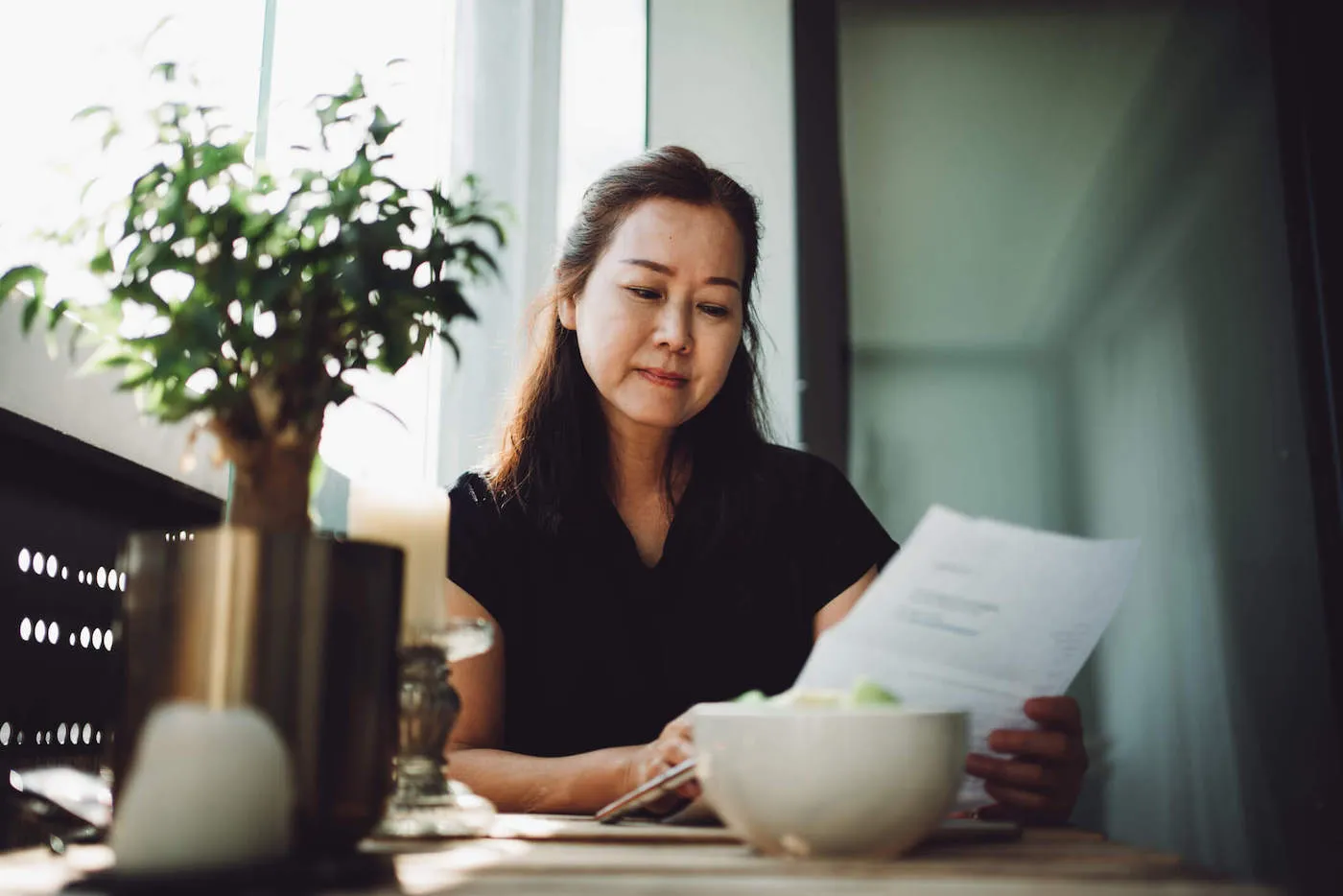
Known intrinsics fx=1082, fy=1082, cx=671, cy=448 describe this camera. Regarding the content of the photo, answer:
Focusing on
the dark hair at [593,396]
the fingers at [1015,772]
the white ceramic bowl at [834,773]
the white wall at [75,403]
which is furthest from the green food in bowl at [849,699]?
the dark hair at [593,396]

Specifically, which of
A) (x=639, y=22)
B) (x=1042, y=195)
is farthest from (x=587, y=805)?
(x=639, y=22)

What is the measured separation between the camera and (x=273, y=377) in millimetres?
617

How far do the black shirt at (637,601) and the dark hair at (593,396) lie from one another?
0.05 meters

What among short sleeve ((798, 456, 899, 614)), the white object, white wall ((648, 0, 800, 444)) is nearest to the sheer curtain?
white wall ((648, 0, 800, 444))

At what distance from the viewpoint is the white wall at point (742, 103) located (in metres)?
2.22

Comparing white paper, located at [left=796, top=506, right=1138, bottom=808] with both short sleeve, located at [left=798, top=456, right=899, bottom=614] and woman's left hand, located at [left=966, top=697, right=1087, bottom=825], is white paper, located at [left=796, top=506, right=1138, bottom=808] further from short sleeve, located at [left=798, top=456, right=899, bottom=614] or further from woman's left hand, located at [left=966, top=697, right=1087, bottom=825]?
short sleeve, located at [left=798, top=456, right=899, bottom=614]

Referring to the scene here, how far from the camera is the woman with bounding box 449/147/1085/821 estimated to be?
1.39 metres

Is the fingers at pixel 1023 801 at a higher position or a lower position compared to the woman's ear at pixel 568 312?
lower

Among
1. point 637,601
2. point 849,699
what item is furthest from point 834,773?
point 637,601

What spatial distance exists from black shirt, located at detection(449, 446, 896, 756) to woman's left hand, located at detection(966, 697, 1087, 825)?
55 cm

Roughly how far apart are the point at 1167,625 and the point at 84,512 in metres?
1.72

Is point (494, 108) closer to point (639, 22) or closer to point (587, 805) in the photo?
point (639, 22)

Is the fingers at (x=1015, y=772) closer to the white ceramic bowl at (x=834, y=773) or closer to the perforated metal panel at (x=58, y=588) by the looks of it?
the white ceramic bowl at (x=834, y=773)

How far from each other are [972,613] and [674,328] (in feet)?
2.48
